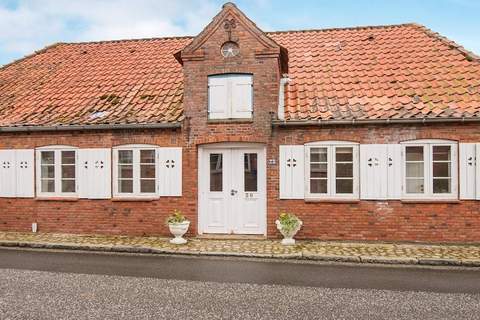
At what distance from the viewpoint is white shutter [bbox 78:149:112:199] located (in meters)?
12.8

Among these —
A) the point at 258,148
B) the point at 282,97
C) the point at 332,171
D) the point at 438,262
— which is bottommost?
A: the point at 438,262

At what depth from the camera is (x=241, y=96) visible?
12.3 metres

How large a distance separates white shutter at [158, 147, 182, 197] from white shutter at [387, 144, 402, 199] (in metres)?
5.79

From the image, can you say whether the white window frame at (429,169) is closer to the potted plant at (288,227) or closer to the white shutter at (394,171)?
the white shutter at (394,171)

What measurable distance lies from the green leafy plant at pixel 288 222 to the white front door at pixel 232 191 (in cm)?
90

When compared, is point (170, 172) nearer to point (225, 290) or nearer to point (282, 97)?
point (282, 97)

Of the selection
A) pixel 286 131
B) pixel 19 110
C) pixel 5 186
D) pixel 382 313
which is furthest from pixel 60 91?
pixel 382 313

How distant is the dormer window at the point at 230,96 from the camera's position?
40.2ft

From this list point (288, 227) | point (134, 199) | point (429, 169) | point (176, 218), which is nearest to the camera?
point (288, 227)

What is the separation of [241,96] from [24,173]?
23.7 feet

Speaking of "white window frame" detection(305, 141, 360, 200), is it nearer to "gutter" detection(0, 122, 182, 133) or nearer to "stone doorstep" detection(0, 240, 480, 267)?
"stone doorstep" detection(0, 240, 480, 267)

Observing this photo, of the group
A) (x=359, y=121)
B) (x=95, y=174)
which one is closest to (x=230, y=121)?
(x=359, y=121)

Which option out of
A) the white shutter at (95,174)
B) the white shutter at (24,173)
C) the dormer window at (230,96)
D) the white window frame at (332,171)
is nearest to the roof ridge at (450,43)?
the white window frame at (332,171)

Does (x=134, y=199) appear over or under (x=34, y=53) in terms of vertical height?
under
